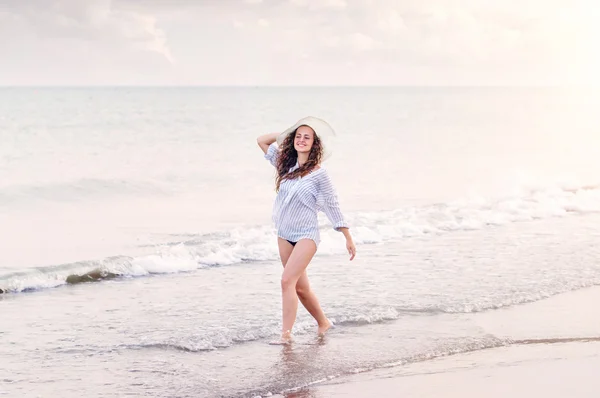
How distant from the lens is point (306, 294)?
773 cm

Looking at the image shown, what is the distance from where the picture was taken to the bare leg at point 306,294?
7.57 metres

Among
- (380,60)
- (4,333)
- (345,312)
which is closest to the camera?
(4,333)

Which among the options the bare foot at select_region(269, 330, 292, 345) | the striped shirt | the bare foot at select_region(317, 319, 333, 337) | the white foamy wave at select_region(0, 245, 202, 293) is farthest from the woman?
the white foamy wave at select_region(0, 245, 202, 293)

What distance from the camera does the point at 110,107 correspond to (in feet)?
232

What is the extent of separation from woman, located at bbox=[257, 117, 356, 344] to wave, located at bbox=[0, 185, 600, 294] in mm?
4109

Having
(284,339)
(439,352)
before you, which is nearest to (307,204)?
(284,339)

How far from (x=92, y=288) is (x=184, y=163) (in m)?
20.1

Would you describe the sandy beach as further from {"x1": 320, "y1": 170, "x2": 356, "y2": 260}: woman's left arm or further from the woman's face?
the woman's face

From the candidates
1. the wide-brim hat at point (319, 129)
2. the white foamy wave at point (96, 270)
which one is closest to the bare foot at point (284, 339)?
the wide-brim hat at point (319, 129)

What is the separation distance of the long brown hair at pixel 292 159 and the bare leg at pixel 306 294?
0.55m

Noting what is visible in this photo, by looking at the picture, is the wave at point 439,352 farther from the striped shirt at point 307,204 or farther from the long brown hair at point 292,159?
the long brown hair at point 292,159

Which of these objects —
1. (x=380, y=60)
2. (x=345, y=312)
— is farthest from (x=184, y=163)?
(x=380, y=60)

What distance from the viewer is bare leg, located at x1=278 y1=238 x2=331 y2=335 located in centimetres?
757

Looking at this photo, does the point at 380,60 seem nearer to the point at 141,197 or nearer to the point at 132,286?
the point at 141,197
